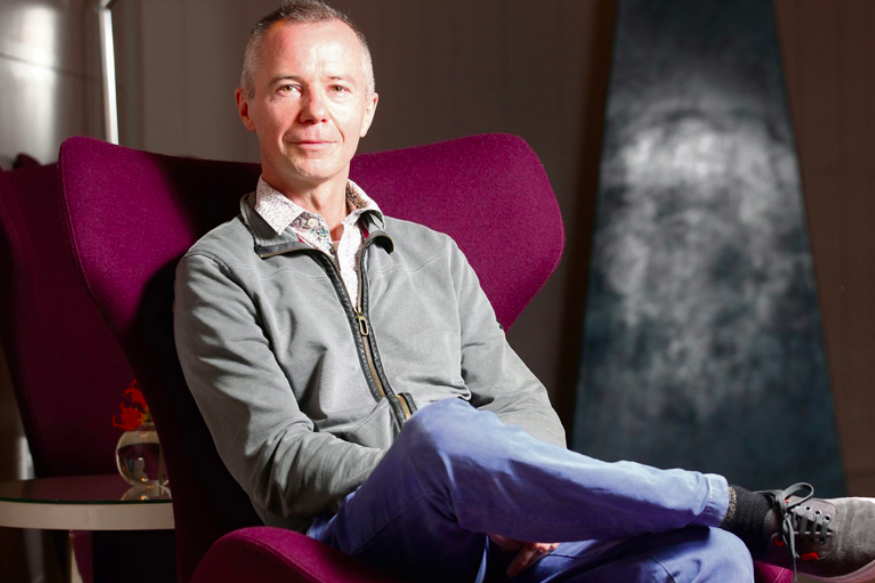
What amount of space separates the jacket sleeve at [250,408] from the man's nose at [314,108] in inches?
12.1

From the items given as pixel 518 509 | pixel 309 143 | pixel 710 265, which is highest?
pixel 309 143

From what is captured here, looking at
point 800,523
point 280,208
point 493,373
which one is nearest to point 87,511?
point 280,208

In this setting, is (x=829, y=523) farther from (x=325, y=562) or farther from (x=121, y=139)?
(x=121, y=139)

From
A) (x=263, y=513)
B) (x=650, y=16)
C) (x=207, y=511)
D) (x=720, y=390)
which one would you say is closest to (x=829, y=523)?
(x=263, y=513)

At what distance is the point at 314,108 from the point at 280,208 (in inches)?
6.9

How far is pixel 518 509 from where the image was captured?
1125 millimetres

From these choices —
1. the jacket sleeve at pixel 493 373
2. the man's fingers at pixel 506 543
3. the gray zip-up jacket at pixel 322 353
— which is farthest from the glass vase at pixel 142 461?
the man's fingers at pixel 506 543

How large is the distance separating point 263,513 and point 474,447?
480mm

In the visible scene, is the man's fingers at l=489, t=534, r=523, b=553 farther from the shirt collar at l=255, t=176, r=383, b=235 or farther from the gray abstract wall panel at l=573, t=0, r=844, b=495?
the gray abstract wall panel at l=573, t=0, r=844, b=495

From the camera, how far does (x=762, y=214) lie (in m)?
3.03

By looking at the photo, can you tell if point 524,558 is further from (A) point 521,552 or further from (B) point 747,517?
(B) point 747,517

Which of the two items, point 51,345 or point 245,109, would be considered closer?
point 245,109

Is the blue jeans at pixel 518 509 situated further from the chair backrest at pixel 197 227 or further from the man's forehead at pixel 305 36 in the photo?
the man's forehead at pixel 305 36

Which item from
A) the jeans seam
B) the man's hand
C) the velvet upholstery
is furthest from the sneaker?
the velvet upholstery
